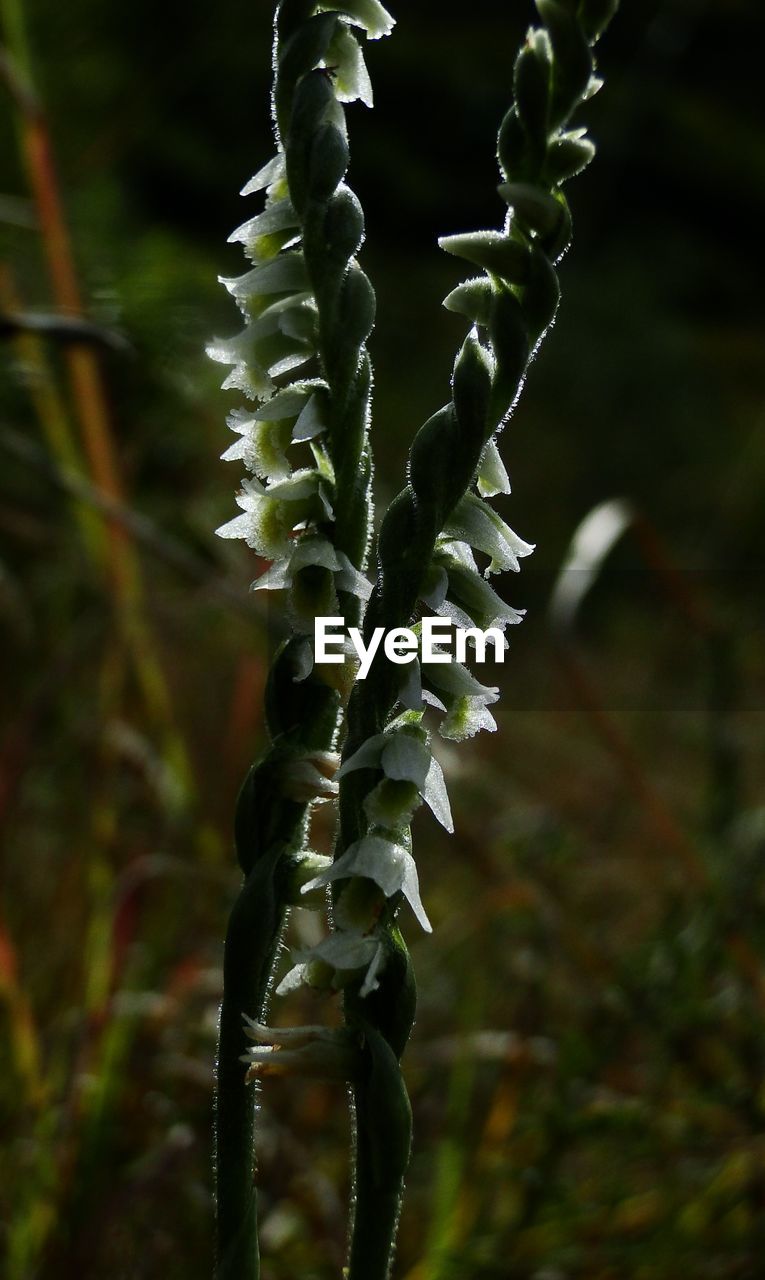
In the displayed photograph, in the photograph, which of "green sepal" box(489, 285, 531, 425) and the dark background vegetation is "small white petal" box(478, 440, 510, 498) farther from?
the dark background vegetation

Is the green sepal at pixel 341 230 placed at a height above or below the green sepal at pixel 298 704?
above

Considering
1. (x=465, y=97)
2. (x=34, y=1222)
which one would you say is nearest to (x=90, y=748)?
(x=34, y=1222)

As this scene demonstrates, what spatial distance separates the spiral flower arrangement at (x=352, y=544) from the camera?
437mm

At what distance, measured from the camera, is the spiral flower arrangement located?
437 mm

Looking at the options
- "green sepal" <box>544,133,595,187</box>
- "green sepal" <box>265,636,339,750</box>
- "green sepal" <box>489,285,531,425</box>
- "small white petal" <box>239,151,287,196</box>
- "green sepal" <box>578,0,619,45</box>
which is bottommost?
"green sepal" <box>265,636,339,750</box>

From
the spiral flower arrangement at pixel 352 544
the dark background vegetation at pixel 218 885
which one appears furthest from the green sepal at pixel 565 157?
the dark background vegetation at pixel 218 885

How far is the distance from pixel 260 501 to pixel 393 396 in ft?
12.0

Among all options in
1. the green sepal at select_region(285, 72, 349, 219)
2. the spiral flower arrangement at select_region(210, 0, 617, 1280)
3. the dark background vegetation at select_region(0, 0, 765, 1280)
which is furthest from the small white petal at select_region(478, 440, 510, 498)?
the dark background vegetation at select_region(0, 0, 765, 1280)

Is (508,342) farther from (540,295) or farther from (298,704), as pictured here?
(298,704)

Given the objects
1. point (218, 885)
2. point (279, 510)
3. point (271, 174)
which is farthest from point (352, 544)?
point (218, 885)

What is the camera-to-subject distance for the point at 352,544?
47cm

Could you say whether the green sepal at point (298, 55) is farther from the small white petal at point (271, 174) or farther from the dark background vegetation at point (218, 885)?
the dark background vegetation at point (218, 885)

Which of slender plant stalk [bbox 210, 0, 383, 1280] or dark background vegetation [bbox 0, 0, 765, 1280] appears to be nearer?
slender plant stalk [bbox 210, 0, 383, 1280]

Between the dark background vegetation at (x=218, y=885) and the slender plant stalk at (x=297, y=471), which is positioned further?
the dark background vegetation at (x=218, y=885)
